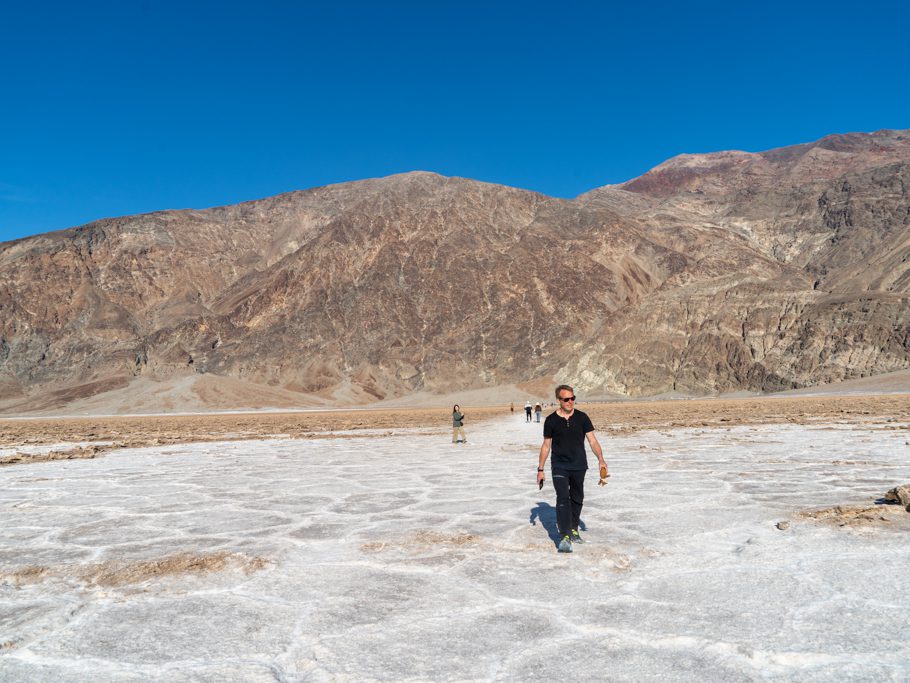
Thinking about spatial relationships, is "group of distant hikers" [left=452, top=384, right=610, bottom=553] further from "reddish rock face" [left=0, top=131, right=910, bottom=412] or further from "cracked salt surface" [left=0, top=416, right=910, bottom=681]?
"reddish rock face" [left=0, top=131, right=910, bottom=412]

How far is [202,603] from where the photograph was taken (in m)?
5.44

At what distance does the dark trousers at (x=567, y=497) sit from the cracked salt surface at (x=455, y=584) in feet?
0.99

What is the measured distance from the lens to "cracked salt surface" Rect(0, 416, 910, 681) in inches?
166

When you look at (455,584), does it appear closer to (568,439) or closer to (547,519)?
(568,439)

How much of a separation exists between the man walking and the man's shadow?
373 mm

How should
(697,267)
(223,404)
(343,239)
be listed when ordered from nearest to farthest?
1. (223,404)
2. (697,267)
3. (343,239)

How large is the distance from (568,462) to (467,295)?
311 ft

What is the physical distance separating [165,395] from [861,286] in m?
86.6

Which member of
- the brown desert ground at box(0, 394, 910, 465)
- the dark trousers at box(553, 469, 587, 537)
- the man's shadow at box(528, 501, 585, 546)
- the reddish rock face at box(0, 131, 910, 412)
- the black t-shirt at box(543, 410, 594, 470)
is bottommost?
the brown desert ground at box(0, 394, 910, 465)

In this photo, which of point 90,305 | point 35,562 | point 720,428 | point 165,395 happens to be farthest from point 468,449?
point 90,305

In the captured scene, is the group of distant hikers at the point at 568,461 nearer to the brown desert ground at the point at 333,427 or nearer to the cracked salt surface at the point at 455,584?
the cracked salt surface at the point at 455,584

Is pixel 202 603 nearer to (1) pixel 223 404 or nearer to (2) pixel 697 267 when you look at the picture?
(1) pixel 223 404

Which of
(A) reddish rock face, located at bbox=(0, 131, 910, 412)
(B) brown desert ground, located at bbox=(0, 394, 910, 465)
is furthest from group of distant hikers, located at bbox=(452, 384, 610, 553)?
(A) reddish rock face, located at bbox=(0, 131, 910, 412)

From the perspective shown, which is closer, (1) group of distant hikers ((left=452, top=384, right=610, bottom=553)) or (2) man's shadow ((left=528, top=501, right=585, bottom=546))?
(1) group of distant hikers ((left=452, top=384, right=610, bottom=553))
